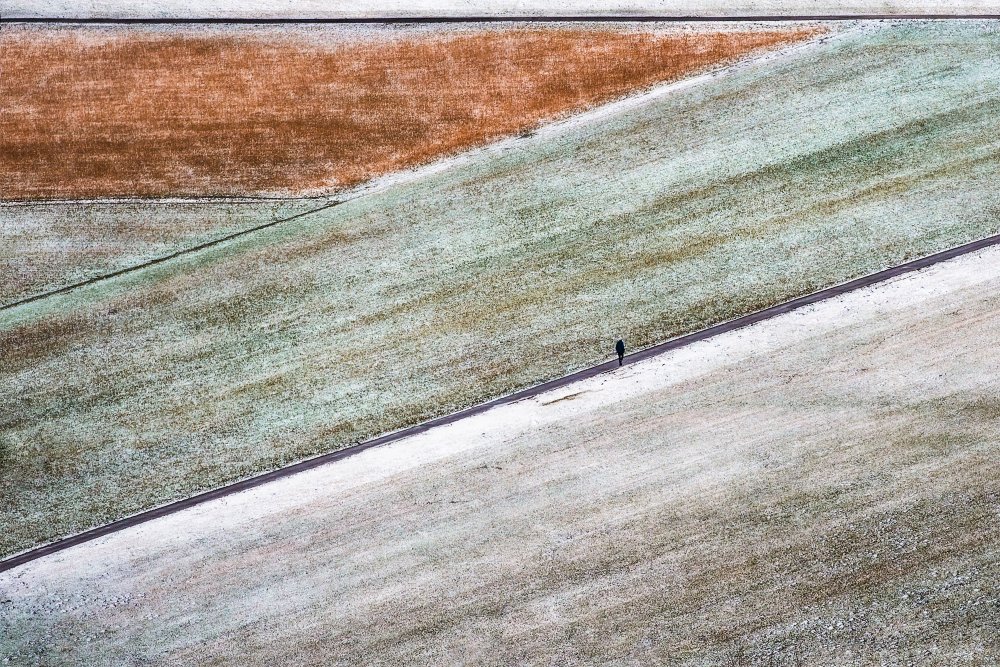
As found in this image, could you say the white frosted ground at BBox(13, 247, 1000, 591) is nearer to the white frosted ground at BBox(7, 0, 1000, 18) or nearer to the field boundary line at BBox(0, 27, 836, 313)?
the field boundary line at BBox(0, 27, 836, 313)

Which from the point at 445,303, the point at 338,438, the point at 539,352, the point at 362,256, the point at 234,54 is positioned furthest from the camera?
the point at 234,54

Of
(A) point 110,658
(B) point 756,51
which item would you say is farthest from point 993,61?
(A) point 110,658

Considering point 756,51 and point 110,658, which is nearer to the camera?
point 110,658

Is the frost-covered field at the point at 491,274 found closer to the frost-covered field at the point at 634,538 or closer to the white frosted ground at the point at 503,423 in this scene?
the white frosted ground at the point at 503,423

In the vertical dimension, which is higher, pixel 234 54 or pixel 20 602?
pixel 234 54

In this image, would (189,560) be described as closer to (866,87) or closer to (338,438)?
(338,438)

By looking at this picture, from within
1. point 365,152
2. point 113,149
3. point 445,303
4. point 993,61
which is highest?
point 113,149

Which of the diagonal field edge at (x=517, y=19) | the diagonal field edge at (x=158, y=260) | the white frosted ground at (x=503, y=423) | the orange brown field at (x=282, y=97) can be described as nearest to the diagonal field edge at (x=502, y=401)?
the white frosted ground at (x=503, y=423)

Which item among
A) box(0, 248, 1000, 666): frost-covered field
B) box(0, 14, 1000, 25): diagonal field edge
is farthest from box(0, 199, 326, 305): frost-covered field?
box(0, 248, 1000, 666): frost-covered field
